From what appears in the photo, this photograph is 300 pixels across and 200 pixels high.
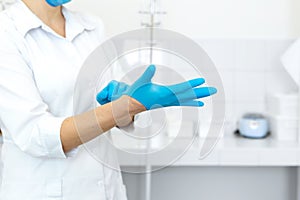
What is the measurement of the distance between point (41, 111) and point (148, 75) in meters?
0.27

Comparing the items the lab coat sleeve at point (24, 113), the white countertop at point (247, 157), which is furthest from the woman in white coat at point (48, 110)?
the white countertop at point (247, 157)

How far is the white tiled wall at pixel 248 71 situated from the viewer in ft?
6.55

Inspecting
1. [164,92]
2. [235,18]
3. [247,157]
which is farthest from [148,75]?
[235,18]

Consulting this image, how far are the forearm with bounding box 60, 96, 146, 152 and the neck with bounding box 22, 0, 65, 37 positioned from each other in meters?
0.27

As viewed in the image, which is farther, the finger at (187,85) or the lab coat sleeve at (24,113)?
the lab coat sleeve at (24,113)

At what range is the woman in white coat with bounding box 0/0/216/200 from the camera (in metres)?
0.97

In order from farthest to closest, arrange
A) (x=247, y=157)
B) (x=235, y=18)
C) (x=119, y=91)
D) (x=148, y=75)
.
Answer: (x=235, y=18) → (x=247, y=157) → (x=119, y=91) → (x=148, y=75)

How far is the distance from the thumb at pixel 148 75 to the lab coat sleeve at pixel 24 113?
22 centimetres

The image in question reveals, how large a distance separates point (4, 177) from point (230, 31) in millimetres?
1225

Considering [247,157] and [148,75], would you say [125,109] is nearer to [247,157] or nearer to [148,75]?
[148,75]

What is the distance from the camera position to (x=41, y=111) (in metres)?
0.99

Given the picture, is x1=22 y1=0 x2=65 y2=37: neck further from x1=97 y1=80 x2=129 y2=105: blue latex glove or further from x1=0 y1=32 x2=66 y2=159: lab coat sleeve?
x1=97 y1=80 x2=129 y2=105: blue latex glove

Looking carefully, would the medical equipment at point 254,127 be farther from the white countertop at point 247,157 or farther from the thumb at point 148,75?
the thumb at point 148,75

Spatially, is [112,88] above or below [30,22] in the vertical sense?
below
